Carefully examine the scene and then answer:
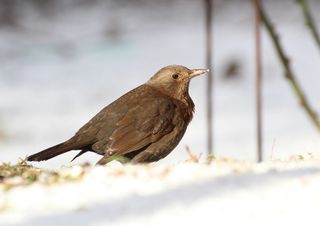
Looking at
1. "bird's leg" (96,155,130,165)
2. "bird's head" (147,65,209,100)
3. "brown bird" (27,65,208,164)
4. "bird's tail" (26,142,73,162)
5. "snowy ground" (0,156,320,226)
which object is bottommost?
"snowy ground" (0,156,320,226)

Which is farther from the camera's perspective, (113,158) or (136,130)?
(136,130)

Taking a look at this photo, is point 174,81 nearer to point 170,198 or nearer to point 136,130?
point 136,130

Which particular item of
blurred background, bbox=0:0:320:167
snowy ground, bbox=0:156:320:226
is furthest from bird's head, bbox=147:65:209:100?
blurred background, bbox=0:0:320:167

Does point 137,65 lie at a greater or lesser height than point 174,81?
greater

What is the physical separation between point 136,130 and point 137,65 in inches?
358

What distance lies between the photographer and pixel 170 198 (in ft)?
11.9

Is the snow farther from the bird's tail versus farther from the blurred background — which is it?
the bird's tail

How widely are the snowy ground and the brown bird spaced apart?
1.62 metres

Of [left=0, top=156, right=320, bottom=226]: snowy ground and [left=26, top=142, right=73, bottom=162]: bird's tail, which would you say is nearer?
[left=0, top=156, right=320, bottom=226]: snowy ground

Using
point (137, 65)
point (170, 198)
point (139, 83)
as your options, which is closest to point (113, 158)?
point (170, 198)

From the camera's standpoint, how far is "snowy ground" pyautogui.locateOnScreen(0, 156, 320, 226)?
3.51m

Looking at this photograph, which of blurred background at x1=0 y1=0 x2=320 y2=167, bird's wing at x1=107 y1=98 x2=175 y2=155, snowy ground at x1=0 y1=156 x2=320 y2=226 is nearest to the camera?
snowy ground at x1=0 y1=156 x2=320 y2=226

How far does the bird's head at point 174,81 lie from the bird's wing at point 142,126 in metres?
0.30

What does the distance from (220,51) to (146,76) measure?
4.55 feet
